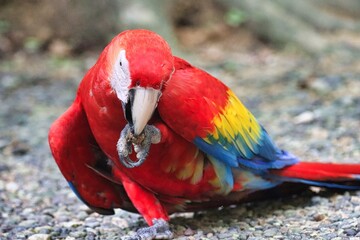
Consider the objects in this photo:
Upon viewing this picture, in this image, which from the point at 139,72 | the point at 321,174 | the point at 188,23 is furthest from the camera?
the point at 188,23

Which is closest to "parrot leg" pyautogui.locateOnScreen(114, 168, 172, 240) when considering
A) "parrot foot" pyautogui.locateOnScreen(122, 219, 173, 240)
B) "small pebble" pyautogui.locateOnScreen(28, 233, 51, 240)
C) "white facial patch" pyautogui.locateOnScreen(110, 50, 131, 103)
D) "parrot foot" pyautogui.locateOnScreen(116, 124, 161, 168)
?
"parrot foot" pyautogui.locateOnScreen(122, 219, 173, 240)

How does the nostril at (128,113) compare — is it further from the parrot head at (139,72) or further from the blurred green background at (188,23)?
the blurred green background at (188,23)

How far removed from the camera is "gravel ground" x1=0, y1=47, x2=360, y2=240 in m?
2.43

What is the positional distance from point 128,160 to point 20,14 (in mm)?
4537

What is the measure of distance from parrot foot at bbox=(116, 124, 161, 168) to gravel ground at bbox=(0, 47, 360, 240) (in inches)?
16.5

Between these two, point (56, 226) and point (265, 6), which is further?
point (265, 6)

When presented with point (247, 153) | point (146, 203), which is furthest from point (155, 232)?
point (247, 153)

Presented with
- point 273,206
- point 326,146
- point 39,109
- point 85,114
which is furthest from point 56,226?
point 39,109

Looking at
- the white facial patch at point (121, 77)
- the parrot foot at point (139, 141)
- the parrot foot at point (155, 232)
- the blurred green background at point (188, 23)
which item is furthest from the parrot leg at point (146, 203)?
the blurred green background at point (188, 23)

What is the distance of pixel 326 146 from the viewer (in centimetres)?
357

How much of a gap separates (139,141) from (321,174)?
885 millimetres

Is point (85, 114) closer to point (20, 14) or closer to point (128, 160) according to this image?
point (128, 160)

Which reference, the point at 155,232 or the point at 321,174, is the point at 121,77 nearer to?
the point at 155,232

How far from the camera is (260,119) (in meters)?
4.36
